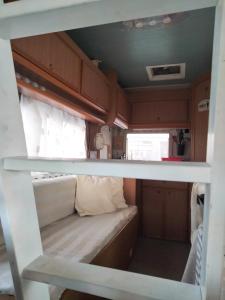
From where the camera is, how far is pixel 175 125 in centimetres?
344

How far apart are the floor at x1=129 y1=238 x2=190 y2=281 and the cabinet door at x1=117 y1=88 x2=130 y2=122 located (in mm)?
1844

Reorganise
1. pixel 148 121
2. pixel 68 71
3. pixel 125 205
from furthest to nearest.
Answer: pixel 148 121 < pixel 125 205 < pixel 68 71

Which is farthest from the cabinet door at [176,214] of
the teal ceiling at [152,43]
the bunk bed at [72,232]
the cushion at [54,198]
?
the teal ceiling at [152,43]

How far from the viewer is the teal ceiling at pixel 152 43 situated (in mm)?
1820

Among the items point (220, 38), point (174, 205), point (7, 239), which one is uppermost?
point (220, 38)

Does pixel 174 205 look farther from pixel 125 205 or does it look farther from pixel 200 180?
pixel 200 180

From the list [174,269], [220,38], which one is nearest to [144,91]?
[174,269]

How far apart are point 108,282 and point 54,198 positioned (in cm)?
174

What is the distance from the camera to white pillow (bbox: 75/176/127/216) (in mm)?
2439

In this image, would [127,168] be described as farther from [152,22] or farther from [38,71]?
[152,22]

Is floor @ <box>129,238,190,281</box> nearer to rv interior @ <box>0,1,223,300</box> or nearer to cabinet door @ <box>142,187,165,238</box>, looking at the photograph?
rv interior @ <box>0,1,223,300</box>

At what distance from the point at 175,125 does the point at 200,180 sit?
3201 millimetres

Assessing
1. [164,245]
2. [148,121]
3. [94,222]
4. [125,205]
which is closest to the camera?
[94,222]

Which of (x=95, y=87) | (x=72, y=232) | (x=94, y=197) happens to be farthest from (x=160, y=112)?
(x=72, y=232)
